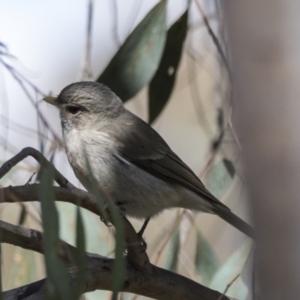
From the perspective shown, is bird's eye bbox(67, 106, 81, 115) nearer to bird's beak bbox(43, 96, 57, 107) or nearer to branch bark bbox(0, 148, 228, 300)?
bird's beak bbox(43, 96, 57, 107)

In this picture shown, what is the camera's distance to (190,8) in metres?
3.19

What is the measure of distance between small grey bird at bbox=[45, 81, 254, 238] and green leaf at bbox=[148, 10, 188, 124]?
188 mm

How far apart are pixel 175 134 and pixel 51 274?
4.49m

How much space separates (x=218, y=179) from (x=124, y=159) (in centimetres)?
62

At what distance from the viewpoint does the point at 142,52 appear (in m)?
3.04

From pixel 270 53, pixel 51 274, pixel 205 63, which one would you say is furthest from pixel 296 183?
pixel 205 63

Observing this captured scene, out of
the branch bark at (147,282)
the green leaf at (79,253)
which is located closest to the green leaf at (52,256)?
the green leaf at (79,253)

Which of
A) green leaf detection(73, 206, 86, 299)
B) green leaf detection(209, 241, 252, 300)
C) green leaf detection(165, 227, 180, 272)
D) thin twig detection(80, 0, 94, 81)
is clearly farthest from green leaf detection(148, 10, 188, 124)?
green leaf detection(73, 206, 86, 299)

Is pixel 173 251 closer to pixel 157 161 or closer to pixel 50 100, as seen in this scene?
pixel 157 161

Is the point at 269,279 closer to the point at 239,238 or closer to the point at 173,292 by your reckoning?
the point at 173,292

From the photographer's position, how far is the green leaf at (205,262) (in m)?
3.10

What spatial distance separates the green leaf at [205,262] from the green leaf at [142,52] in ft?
2.83

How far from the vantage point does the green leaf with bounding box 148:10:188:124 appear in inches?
126

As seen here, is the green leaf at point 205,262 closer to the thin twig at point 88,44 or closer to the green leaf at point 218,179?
the green leaf at point 218,179
